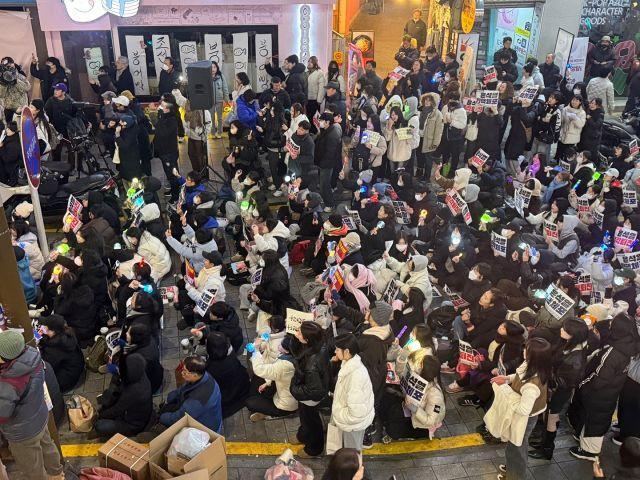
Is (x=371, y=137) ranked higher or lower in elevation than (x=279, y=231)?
higher

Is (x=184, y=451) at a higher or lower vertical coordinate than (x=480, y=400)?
higher

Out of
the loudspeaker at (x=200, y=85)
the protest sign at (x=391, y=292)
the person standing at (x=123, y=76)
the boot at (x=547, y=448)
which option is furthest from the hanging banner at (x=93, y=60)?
the boot at (x=547, y=448)

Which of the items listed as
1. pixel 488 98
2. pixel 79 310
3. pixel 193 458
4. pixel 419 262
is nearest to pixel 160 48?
pixel 488 98

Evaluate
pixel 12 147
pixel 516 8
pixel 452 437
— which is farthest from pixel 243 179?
pixel 516 8

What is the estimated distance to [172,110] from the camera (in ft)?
39.9

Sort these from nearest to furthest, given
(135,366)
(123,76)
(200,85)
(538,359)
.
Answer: (538,359) → (135,366) → (200,85) → (123,76)

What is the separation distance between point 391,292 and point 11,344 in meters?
4.54

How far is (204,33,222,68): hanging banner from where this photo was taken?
16.4 m

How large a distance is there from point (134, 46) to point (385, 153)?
7351 mm

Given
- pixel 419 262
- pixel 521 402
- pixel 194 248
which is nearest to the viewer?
pixel 521 402

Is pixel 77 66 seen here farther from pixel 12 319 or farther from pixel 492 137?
pixel 12 319

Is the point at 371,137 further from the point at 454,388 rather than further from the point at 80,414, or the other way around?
the point at 80,414

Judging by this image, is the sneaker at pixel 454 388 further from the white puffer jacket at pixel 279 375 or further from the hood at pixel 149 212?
the hood at pixel 149 212

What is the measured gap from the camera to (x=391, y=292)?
27.4 feet
